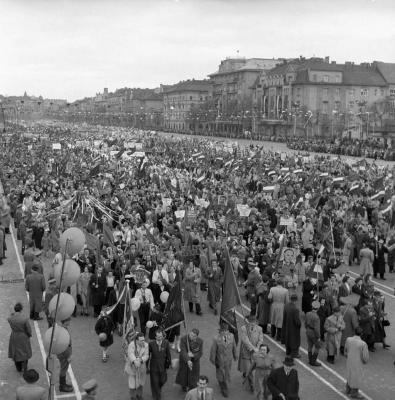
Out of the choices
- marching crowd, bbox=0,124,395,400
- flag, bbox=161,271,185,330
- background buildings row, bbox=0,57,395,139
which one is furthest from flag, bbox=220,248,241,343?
background buildings row, bbox=0,57,395,139

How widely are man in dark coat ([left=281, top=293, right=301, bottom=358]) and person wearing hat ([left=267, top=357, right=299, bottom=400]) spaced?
2.51 m

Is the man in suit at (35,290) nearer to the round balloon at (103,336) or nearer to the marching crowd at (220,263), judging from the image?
the marching crowd at (220,263)

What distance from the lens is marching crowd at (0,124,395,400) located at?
9383mm

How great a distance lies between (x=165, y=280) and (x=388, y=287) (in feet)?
21.3

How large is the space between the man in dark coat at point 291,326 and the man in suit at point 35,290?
505cm

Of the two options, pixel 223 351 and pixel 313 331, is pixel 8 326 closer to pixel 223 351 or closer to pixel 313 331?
pixel 223 351

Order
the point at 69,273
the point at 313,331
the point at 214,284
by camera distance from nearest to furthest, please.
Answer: the point at 69,273 < the point at 313,331 < the point at 214,284

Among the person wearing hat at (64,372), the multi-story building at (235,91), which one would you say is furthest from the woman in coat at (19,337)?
the multi-story building at (235,91)

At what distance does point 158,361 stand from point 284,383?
6.77ft

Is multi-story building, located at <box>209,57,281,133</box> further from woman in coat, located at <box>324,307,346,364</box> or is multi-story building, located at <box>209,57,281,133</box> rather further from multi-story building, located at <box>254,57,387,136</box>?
woman in coat, located at <box>324,307,346,364</box>

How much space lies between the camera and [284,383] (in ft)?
26.1

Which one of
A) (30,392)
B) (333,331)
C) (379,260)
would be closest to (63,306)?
(30,392)

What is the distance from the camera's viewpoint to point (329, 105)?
97.8 meters

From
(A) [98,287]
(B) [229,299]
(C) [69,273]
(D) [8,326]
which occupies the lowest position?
(D) [8,326]
